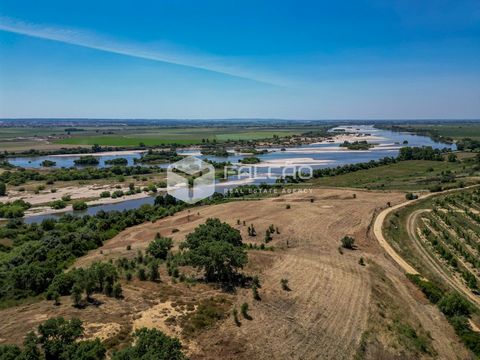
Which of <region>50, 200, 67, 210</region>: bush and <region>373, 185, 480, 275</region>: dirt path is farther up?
<region>373, 185, 480, 275</region>: dirt path

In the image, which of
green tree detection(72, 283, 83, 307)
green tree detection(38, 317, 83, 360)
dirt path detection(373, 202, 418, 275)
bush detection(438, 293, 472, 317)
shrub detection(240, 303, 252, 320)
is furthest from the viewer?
dirt path detection(373, 202, 418, 275)

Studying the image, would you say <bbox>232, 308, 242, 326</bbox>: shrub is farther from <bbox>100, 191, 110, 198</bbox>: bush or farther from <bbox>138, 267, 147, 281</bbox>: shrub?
<bbox>100, 191, 110, 198</bbox>: bush

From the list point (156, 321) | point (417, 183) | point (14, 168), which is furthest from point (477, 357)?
point (14, 168)

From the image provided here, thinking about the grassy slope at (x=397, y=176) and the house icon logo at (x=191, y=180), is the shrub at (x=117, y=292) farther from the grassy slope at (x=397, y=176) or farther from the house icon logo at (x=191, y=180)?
the grassy slope at (x=397, y=176)

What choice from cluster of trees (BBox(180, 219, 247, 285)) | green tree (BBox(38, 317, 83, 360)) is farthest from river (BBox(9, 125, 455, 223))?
green tree (BBox(38, 317, 83, 360))

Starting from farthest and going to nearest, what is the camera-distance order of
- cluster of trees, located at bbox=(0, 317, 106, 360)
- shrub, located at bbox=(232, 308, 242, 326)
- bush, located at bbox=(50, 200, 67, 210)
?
bush, located at bbox=(50, 200, 67, 210) → shrub, located at bbox=(232, 308, 242, 326) → cluster of trees, located at bbox=(0, 317, 106, 360)

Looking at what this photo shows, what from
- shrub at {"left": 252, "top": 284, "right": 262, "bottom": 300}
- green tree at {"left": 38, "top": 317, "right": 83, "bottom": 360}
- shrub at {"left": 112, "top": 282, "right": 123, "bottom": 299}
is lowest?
shrub at {"left": 252, "top": 284, "right": 262, "bottom": 300}

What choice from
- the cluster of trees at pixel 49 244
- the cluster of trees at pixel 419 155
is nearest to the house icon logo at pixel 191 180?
the cluster of trees at pixel 49 244

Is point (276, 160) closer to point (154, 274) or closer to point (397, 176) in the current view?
point (397, 176)
